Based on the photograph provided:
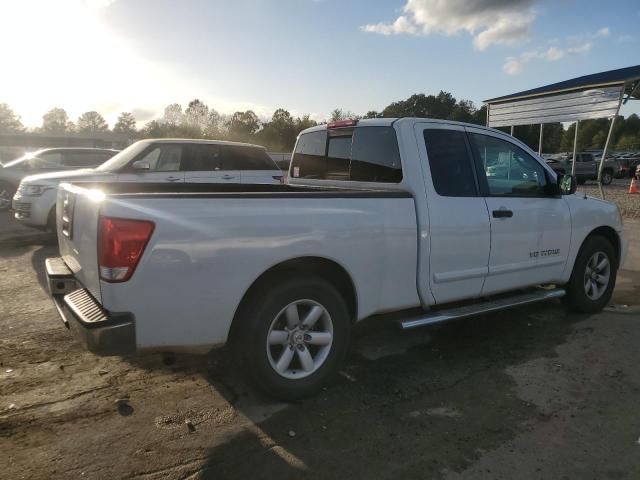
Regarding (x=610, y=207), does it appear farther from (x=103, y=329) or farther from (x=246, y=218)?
(x=103, y=329)

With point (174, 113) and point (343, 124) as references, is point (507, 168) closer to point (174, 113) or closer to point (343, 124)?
point (343, 124)

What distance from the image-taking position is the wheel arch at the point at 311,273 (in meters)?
3.06

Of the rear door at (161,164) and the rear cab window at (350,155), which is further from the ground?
the rear cab window at (350,155)

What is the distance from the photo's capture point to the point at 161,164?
8.45 m

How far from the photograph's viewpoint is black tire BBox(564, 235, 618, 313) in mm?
5012

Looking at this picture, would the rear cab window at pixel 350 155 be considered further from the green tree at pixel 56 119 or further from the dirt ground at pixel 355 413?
the green tree at pixel 56 119

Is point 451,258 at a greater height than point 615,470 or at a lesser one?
greater

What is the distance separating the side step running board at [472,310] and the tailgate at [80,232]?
207 cm

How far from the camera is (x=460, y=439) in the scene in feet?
9.61

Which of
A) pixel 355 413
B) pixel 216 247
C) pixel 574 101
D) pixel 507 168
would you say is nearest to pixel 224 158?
pixel 507 168

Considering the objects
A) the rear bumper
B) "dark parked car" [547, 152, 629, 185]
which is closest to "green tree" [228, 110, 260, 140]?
"dark parked car" [547, 152, 629, 185]

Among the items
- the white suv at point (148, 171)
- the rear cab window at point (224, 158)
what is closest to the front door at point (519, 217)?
the white suv at point (148, 171)

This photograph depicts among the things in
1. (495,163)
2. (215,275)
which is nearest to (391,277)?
(215,275)

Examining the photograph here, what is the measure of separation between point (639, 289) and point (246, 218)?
571 cm
